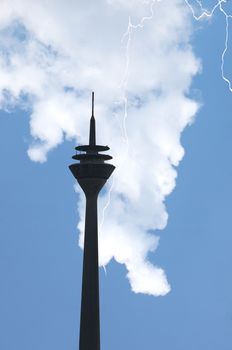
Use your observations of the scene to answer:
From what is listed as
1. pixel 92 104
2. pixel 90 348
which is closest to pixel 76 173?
pixel 92 104

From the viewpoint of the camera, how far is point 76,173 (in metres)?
105

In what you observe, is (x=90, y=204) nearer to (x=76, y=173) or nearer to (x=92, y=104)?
(x=76, y=173)

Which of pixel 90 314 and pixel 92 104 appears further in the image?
pixel 92 104

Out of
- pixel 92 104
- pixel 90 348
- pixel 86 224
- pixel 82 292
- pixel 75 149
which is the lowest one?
pixel 90 348

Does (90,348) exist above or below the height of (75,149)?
below

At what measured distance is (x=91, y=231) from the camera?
106625 mm

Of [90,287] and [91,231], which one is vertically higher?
[91,231]

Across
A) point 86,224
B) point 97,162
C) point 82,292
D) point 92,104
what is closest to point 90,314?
point 82,292

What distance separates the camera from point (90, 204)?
106 m

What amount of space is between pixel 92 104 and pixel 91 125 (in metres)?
3.60

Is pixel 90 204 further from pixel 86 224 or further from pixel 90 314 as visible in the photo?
pixel 90 314

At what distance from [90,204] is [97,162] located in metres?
5.10

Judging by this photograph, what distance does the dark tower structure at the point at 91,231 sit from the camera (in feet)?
339

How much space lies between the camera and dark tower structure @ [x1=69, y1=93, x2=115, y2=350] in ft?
339
